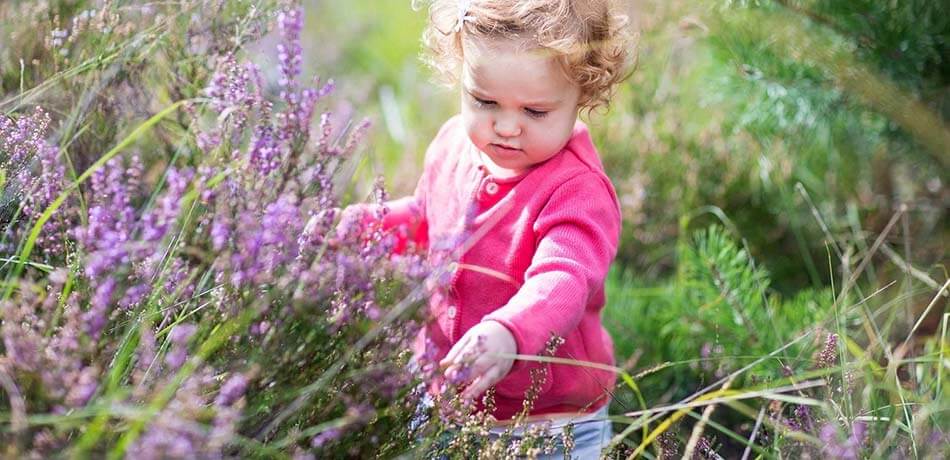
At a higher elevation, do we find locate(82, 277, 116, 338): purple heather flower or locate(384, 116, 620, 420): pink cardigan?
locate(82, 277, 116, 338): purple heather flower

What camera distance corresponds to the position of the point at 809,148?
136 inches

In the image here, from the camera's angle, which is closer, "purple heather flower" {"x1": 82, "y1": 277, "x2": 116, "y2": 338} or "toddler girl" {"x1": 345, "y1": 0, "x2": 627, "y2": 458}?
"purple heather flower" {"x1": 82, "y1": 277, "x2": 116, "y2": 338}

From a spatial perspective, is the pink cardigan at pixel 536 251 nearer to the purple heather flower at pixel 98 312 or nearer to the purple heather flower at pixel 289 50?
the purple heather flower at pixel 289 50

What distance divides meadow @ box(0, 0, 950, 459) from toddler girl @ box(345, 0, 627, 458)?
0.16m

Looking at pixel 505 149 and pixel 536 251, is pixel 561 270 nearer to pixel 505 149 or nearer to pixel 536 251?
pixel 536 251

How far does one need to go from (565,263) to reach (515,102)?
1.16 feet

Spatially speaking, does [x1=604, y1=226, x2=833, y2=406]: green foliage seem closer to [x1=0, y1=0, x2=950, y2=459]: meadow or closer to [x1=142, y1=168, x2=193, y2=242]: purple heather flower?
[x1=0, y1=0, x2=950, y2=459]: meadow

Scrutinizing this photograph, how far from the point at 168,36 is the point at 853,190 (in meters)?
2.37

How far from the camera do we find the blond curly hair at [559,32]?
2113mm

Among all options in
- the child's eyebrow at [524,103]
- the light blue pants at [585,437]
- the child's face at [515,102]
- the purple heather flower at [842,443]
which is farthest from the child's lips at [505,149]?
the purple heather flower at [842,443]

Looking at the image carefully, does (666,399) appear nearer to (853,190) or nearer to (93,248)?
(853,190)

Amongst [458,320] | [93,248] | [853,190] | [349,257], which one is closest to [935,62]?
[853,190]

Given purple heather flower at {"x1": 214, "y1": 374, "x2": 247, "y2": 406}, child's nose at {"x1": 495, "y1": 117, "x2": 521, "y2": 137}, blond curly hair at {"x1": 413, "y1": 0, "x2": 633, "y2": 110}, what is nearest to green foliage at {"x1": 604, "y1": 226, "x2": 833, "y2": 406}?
blond curly hair at {"x1": 413, "y1": 0, "x2": 633, "y2": 110}

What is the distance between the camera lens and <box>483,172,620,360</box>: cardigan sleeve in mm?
1899
